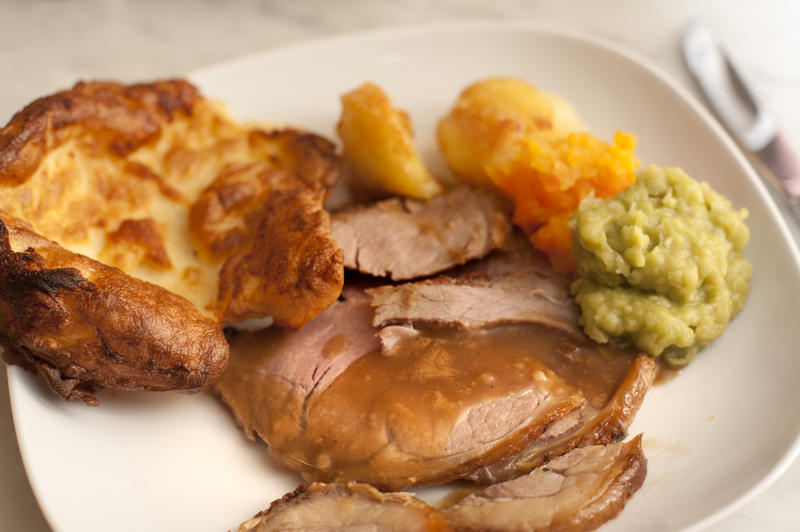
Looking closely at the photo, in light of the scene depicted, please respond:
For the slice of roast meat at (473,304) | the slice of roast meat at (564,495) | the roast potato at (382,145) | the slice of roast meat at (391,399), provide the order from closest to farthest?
the slice of roast meat at (564,495)
the slice of roast meat at (391,399)
the slice of roast meat at (473,304)
the roast potato at (382,145)

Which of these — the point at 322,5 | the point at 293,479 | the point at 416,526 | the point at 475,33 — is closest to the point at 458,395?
the point at 416,526

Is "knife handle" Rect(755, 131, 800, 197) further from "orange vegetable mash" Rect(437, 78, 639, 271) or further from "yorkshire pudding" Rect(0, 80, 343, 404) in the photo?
"yorkshire pudding" Rect(0, 80, 343, 404)

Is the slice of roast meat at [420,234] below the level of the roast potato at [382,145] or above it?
below

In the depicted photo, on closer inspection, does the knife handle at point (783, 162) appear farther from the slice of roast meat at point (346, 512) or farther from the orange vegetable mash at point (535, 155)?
the slice of roast meat at point (346, 512)

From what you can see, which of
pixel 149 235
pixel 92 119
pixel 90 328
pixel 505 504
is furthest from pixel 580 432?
pixel 92 119

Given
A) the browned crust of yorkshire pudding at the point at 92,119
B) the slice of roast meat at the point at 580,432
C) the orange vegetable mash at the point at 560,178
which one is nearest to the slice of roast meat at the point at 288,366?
the slice of roast meat at the point at 580,432

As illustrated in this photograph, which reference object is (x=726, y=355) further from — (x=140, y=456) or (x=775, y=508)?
(x=140, y=456)
